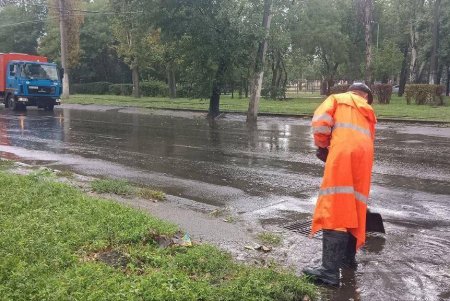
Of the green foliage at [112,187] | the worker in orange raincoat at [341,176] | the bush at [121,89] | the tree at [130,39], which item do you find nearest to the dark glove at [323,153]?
the worker in orange raincoat at [341,176]

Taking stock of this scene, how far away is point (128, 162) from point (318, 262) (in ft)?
22.0

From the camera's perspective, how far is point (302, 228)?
645 centimetres

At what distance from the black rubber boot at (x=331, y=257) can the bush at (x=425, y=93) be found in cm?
2791

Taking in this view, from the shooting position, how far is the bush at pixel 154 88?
48219 mm

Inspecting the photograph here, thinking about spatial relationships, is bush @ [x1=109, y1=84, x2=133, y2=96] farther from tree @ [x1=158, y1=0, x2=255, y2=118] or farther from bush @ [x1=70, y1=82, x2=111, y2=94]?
tree @ [x1=158, y1=0, x2=255, y2=118]

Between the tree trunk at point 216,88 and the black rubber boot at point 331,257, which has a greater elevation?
the tree trunk at point 216,88

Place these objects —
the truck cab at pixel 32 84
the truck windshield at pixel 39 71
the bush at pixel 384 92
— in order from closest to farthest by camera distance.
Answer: the truck cab at pixel 32 84 < the truck windshield at pixel 39 71 < the bush at pixel 384 92

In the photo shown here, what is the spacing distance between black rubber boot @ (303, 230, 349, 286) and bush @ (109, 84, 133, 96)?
47.3m

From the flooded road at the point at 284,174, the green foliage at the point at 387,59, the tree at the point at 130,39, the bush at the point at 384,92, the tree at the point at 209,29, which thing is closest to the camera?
the flooded road at the point at 284,174

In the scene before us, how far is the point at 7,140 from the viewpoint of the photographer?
1462 centimetres

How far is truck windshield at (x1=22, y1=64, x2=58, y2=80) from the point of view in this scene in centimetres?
2831

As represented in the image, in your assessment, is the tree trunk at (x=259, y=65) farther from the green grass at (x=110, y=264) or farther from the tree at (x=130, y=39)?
the green grass at (x=110, y=264)

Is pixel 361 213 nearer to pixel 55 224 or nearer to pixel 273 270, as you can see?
pixel 273 270

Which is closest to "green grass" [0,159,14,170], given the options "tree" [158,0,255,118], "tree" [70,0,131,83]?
"tree" [158,0,255,118]
